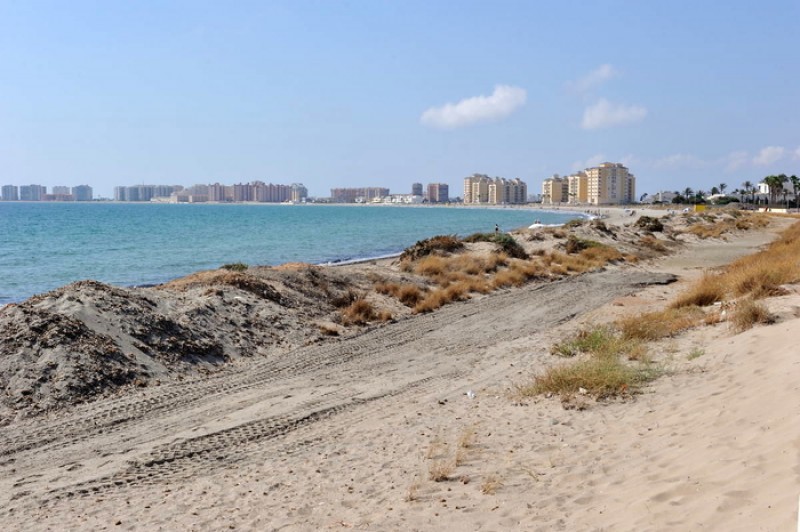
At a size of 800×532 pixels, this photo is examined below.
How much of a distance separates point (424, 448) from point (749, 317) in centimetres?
760

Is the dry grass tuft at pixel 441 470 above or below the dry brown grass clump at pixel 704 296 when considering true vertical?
below

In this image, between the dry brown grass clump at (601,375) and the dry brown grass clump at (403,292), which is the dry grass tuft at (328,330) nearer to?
the dry brown grass clump at (403,292)

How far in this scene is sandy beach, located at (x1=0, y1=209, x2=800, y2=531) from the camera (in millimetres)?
6180

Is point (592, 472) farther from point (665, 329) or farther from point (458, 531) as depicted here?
point (665, 329)

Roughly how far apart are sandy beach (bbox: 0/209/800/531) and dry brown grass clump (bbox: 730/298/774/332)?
17cm

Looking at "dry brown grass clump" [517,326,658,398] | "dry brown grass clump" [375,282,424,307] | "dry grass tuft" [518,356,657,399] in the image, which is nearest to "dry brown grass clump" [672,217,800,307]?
"dry brown grass clump" [517,326,658,398]

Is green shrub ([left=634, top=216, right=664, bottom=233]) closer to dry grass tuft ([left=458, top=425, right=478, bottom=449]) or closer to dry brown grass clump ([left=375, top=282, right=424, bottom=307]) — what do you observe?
dry brown grass clump ([left=375, top=282, right=424, bottom=307])

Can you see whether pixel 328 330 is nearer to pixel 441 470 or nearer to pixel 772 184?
Result: pixel 441 470

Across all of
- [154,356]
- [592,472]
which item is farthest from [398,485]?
[154,356]

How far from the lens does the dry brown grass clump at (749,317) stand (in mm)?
12727

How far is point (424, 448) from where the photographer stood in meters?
8.34

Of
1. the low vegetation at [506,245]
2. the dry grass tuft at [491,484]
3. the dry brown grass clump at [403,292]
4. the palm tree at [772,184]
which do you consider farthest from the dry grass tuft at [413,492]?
the palm tree at [772,184]

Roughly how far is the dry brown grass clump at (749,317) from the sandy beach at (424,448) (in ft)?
0.57

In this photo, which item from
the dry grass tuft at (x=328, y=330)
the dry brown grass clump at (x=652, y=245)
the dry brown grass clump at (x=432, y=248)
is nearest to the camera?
the dry grass tuft at (x=328, y=330)
